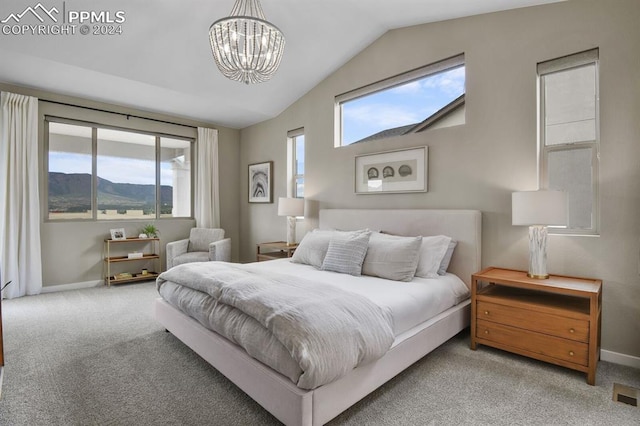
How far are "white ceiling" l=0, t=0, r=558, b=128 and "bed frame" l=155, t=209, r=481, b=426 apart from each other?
205 centimetres

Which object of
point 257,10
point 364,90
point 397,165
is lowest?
point 397,165

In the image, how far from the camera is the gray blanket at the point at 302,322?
1.53 meters

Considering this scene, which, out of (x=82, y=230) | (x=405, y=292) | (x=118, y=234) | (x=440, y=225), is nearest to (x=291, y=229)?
(x=440, y=225)

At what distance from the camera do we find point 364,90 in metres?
4.14

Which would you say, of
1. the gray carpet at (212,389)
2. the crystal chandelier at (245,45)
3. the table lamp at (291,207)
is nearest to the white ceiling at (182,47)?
the crystal chandelier at (245,45)

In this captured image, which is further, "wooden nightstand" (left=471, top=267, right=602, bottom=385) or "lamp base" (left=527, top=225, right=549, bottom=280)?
"lamp base" (left=527, top=225, right=549, bottom=280)

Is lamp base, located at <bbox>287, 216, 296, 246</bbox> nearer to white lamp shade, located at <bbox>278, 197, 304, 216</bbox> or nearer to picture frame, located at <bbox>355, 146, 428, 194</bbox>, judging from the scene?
white lamp shade, located at <bbox>278, 197, 304, 216</bbox>

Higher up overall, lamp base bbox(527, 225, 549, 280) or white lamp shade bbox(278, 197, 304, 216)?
white lamp shade bbox(278, 197, 304, 216)

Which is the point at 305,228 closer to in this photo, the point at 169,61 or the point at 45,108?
the point at 169,61

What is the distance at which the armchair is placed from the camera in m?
4.91

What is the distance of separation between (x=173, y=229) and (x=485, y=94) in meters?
4.97

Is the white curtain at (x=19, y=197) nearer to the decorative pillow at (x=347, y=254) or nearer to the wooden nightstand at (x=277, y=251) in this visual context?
the wooden nightstand at (x=277, y=251)

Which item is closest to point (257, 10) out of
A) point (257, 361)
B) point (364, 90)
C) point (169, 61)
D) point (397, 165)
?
point (169, 61)

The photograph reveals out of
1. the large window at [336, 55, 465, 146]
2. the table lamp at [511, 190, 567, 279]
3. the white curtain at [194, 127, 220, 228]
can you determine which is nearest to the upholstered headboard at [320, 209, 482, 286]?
the table lamp at [511, 190, 567, 279]
